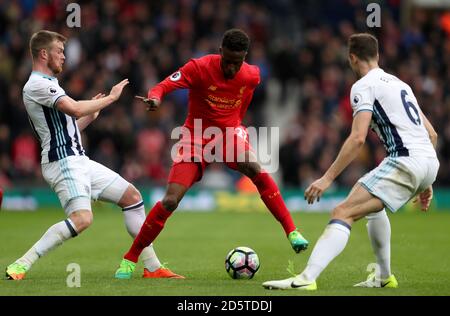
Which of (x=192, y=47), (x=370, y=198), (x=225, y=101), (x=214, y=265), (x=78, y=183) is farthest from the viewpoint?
(x=192, y=47)

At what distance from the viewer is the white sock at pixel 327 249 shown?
25.3 feet

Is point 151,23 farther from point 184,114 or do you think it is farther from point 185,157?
point 185,157

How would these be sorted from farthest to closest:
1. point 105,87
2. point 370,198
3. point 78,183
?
1. point 105,87
2. point 78,183
3. point 370,198

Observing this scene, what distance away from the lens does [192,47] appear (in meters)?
22.3

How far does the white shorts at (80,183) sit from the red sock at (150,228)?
0.42 meters

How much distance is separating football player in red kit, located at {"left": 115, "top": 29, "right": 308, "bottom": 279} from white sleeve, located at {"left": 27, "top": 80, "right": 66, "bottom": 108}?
101cm

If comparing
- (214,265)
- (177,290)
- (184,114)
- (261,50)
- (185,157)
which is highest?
(261,50)

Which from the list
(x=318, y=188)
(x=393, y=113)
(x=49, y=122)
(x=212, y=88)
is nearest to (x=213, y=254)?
(x=212, y=88)

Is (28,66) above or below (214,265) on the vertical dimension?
above

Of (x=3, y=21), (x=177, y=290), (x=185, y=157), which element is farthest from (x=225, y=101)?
(x=3, y=21)

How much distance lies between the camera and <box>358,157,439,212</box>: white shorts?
7812 mm

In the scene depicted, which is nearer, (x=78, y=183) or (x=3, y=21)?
(x=78, y=183)

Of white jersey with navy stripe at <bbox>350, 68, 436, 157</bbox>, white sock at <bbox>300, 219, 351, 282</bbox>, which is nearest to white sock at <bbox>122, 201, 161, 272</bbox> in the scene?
white sock at <bbox>300, 219, 351, 282</bbox>

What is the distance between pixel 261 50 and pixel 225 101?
1307cm
